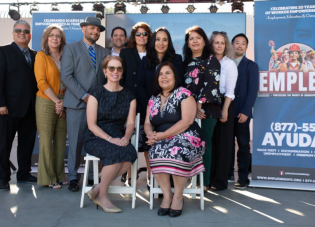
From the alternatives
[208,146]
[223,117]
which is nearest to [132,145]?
[208,146]

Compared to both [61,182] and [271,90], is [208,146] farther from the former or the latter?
[61,182]

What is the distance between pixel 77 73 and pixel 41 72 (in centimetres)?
40

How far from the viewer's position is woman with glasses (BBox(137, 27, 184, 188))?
11.3 ft

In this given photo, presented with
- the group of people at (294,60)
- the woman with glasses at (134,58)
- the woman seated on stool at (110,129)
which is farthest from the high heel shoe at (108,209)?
the group of people at (294,60)

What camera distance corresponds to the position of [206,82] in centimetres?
338

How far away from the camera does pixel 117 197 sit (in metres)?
3.38

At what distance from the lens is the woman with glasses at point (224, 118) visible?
3.56 metres

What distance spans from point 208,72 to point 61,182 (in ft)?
7.26

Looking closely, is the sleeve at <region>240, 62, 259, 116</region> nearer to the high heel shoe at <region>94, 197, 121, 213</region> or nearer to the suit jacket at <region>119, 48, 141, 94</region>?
the suit jacket at <region>119, 48, 141, 94</region>

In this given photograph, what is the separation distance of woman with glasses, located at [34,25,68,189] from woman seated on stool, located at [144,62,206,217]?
48.9 inches

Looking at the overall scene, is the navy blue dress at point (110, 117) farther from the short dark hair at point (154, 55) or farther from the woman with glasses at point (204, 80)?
the woman with glasses at point (204, 80)

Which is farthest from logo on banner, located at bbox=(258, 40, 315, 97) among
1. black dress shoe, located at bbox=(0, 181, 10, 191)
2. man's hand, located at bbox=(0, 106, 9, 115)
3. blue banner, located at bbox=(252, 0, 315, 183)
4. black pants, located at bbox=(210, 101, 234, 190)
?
black dress shoe, located at bbox=(0, 181, 10, 191)

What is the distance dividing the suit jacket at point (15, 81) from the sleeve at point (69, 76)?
53 centimetres

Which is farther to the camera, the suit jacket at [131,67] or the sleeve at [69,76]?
the suit jacket at [131,67]
